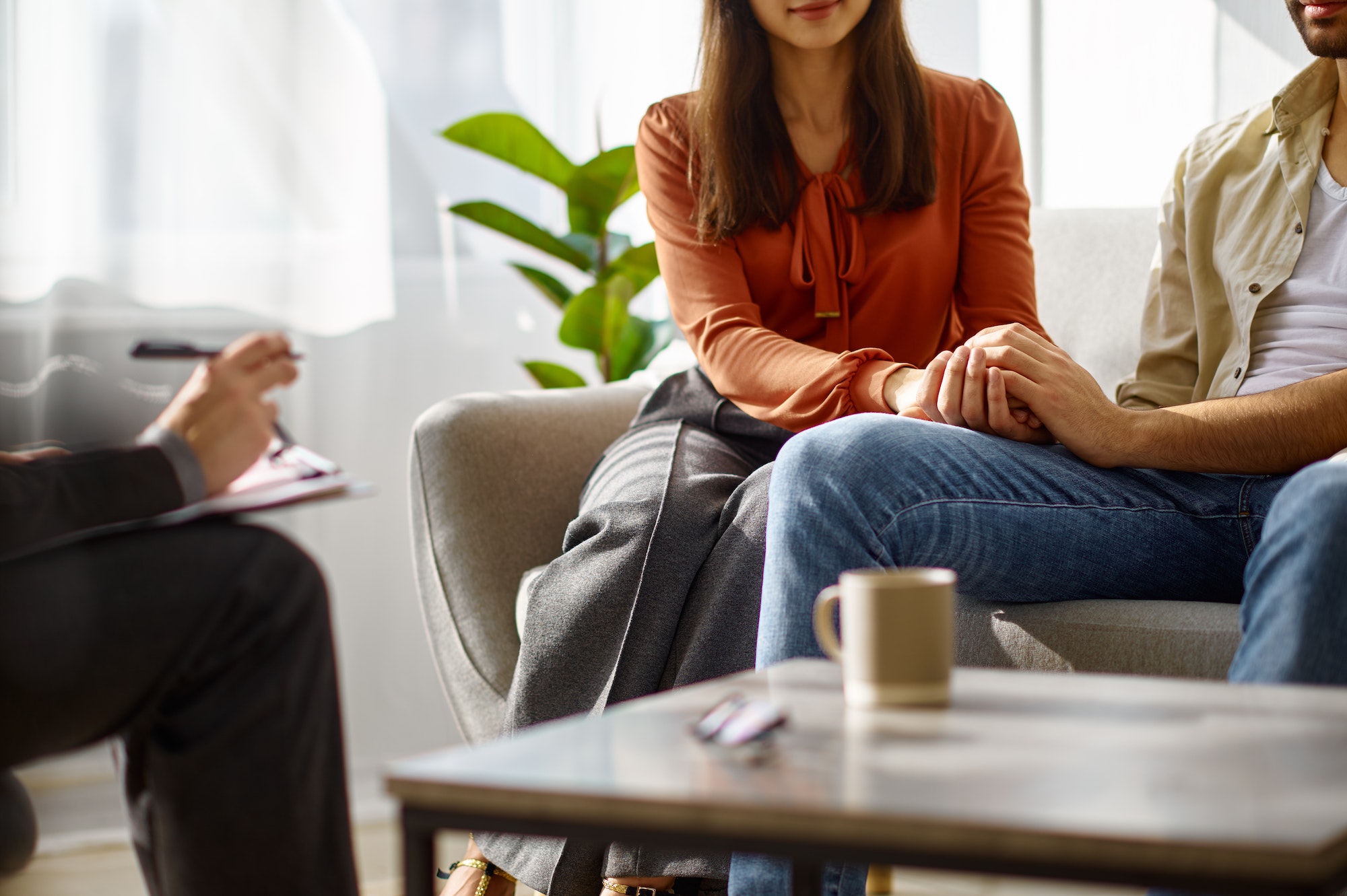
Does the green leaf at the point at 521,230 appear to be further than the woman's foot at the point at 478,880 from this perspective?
Yes

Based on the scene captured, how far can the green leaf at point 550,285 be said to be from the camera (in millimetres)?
2332

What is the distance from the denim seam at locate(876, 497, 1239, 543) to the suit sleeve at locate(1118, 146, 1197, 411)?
30cm

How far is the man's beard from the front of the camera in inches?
54.3

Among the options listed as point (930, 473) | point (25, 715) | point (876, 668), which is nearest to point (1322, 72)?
point (930, 473)

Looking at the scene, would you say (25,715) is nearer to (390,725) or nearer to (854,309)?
(854,309)

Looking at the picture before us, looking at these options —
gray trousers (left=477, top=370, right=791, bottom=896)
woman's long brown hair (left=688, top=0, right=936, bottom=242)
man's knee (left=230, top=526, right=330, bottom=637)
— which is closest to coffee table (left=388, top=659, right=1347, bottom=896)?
man's knee (left=230, top=526, right=330, bottom=637)

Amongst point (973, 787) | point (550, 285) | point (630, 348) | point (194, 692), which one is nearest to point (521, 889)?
point (630, 348)

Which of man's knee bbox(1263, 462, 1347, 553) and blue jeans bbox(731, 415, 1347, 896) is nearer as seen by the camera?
man's knee bbox(1263, 462, 1347, 553)

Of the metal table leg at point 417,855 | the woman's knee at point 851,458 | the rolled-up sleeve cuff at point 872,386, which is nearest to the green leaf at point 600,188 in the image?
the rolled-up sleeve cuff at point 872,386

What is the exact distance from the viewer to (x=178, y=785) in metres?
0.66

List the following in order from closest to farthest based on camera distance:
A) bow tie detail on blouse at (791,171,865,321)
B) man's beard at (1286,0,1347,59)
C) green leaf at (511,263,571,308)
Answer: man's beard at (1286,0,1347,59), bow tie detail on blouse at (791,171,865,321), green leaf at (511,263,571,308)

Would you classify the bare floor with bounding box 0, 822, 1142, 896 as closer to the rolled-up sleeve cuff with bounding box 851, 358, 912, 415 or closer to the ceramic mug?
the ceramic mug

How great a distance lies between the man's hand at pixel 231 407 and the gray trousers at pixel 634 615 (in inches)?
26.3

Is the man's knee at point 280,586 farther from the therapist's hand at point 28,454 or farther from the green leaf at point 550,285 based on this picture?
the green leaf at point 550,285
